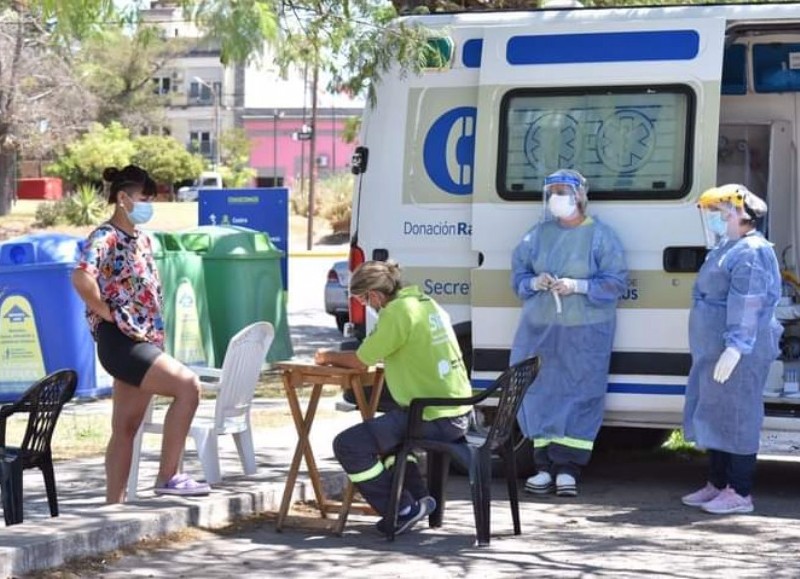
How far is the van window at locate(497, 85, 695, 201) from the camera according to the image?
915 centimetres

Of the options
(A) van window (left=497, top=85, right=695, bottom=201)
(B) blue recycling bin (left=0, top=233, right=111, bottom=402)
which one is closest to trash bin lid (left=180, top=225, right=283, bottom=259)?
(B) blue recycling bin (left=0, top=233, right=111, bottom=402)

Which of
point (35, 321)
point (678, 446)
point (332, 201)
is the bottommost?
point (678, 446)

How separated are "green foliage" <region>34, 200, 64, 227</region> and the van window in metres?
38.0

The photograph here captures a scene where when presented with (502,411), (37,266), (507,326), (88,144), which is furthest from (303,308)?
(88,144)

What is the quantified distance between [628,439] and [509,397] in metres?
3.47

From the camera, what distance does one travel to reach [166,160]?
6500cm

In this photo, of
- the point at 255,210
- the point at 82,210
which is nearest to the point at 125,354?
the point at 255,210

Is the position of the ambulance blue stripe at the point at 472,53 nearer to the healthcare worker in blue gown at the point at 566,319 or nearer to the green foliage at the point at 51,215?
the healthcare worker in blue gown at the point at 566,319

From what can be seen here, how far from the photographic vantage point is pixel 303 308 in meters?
25.8

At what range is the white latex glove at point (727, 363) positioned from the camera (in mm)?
8500

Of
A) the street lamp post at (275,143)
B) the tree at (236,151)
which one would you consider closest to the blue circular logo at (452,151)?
the tree at (236,151)

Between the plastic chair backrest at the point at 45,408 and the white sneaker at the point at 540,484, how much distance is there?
3.01 metres

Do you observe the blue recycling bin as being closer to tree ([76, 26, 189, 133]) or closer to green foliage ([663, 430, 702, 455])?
green foliage ([663, 430, 702, 455])

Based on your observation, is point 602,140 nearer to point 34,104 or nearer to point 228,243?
point 228,243
